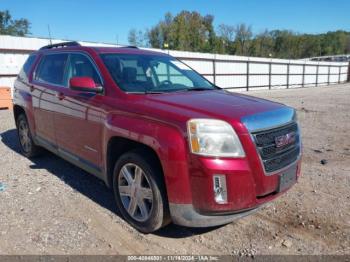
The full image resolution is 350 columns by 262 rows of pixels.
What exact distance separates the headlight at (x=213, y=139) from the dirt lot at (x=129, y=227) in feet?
3.35

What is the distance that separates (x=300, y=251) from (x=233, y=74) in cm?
2807

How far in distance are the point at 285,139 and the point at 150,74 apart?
1.88 metres


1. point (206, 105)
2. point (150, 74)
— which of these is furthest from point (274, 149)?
point (150, 74)

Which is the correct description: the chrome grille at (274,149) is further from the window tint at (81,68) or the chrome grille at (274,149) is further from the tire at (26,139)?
the tire at (26,139)

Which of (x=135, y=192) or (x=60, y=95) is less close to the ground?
(x=60, y=95)

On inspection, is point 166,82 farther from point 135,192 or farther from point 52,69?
point 52,69

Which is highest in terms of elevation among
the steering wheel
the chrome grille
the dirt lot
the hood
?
the steering wheel

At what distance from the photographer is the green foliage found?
241 feet

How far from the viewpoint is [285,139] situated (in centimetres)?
320

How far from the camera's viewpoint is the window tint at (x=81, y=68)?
4004 millimetres

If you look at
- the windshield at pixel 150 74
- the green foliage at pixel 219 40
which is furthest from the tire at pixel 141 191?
the green foliage at pixel 219 40

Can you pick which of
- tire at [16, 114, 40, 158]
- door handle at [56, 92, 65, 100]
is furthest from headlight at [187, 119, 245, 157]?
tire at [16, 114, 40, 158]

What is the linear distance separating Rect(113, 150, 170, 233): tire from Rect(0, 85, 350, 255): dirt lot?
0.17 metres

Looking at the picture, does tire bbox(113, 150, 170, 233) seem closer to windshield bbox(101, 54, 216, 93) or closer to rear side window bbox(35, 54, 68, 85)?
windshield bbox(101, 54, 216, 93)
